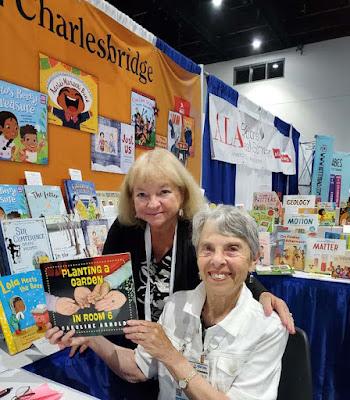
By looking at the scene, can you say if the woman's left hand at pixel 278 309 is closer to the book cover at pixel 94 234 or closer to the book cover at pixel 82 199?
the book cover at pixel 94 234

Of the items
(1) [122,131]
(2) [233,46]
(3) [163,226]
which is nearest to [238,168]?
(1) [122,131]

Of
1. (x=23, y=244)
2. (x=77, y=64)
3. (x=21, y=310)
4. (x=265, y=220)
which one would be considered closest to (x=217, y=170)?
(x=265, y=220)

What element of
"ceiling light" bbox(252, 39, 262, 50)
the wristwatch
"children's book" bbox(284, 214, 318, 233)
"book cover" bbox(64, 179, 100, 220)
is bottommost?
the wristwatch

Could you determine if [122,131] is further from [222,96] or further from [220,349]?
[220,349]

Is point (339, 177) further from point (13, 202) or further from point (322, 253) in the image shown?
point (13, 202)

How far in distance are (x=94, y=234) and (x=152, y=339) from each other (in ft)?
3.83

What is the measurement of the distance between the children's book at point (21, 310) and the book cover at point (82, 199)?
815mm

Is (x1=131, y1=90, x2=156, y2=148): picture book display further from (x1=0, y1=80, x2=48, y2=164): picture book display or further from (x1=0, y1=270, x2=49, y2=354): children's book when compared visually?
(x1=0, y1=270, x2=49, y2=354): children's book

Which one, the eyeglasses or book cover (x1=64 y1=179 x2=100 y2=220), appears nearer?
the eyeglasses

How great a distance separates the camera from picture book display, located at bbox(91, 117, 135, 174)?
2.56 m

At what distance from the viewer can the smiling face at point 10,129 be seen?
1913mm

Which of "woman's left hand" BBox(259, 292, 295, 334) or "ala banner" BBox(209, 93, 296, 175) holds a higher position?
"ala banner" BBox(209, 93, 296, 175)

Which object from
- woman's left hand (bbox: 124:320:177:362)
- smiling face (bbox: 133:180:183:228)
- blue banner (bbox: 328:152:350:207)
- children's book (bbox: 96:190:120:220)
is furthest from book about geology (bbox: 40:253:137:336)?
blue banner (bbox: 328:152:350:207)

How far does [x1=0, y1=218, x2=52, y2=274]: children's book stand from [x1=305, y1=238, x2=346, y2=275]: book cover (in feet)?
7.08
